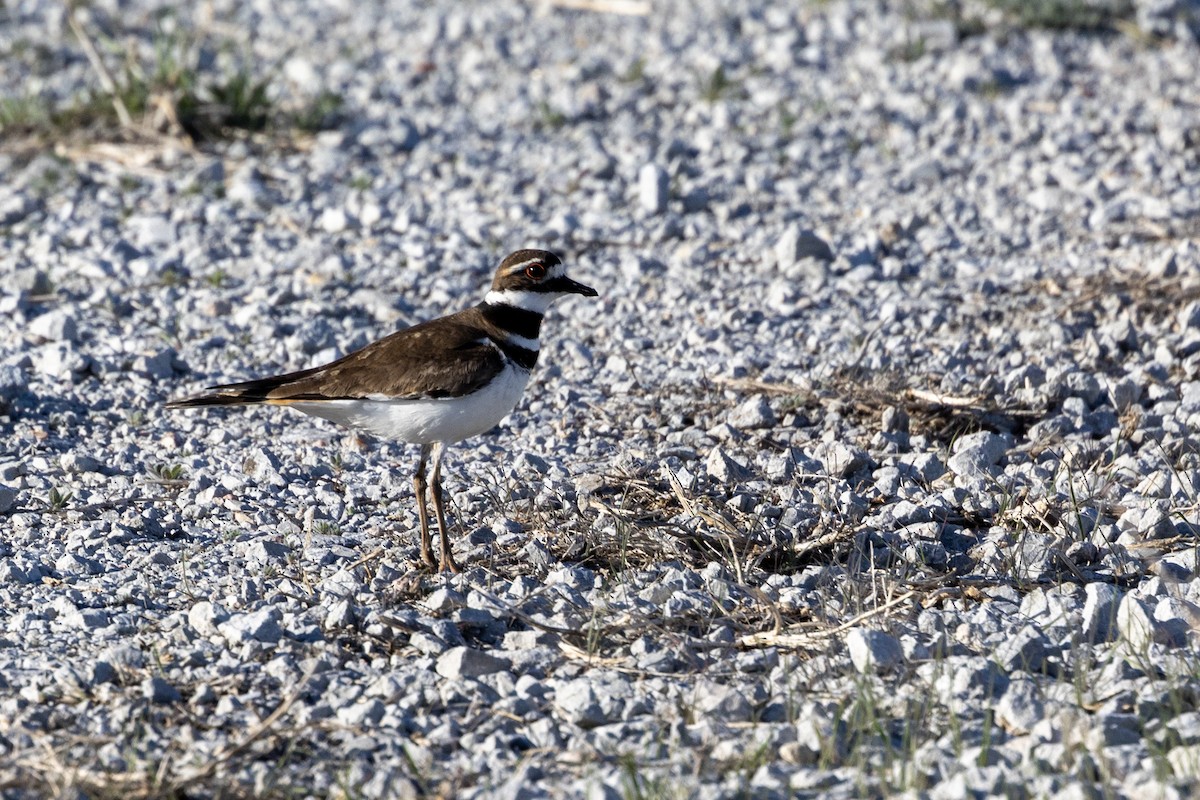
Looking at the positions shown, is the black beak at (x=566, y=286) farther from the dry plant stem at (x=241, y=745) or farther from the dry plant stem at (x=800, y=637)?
the dry plant stem at (x=241, y=745)

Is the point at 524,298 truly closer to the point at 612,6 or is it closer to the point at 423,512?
the point at 423,512

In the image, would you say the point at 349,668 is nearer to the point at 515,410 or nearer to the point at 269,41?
the point at 515,410

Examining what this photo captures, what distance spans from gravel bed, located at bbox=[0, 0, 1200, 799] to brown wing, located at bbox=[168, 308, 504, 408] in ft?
1.70

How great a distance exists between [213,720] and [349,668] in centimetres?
48

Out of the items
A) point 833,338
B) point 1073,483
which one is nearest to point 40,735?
point 1073,483

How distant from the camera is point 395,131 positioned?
1039 cm

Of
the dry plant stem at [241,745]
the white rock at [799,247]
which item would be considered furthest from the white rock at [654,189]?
the dry plant stem at [241,745]

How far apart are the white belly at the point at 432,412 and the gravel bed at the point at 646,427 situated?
0.42m

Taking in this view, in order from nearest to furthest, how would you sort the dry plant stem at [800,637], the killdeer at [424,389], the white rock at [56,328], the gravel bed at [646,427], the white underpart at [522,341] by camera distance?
the gravel bed at [646,427]
the dry plant stem at [800,637]
the killdeer at [424,389]
the white underpart at [522,341]
the white rock at [56,328]

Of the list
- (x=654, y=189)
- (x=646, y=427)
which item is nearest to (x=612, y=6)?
(x=654, y=189)

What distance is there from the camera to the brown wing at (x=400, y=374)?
554 cm

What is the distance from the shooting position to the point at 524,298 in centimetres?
598

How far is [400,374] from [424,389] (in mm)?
148

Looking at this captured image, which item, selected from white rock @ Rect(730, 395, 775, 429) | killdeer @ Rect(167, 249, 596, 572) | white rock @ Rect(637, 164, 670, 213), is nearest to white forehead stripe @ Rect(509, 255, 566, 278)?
killdeer @ Rect(167, 249, 596, 572)
